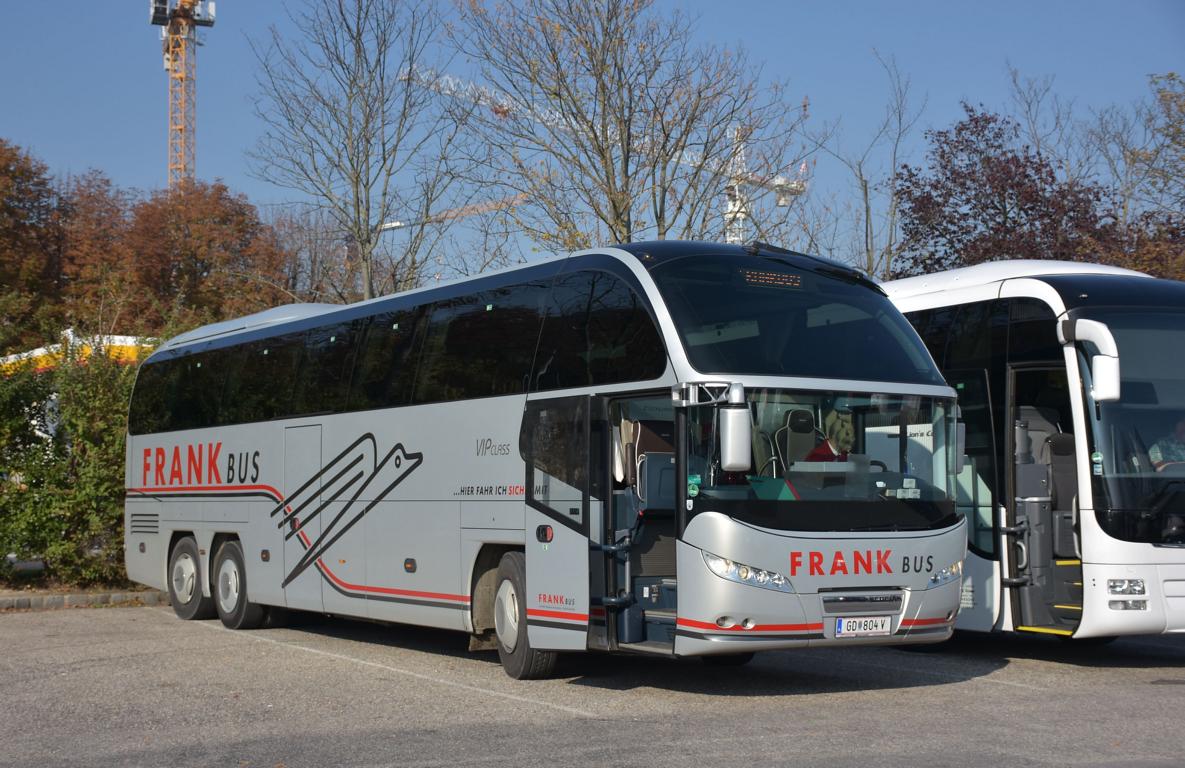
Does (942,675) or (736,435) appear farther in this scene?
(942,675)

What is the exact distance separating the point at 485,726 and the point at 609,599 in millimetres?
1755

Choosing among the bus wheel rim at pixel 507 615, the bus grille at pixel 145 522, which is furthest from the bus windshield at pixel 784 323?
the bus grille at pixel 145 522

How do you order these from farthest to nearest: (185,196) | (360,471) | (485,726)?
(185,196)
(360,471)
(485,726)

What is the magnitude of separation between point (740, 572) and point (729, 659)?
324cm

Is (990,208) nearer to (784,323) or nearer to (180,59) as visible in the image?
(784,323)

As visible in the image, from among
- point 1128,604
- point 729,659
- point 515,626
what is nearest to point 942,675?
point 1128,604

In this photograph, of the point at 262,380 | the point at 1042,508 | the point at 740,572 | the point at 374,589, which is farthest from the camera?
the point at 262,380

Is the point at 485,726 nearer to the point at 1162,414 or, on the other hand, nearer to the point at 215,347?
the point at 1162,414

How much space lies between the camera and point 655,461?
1130cm

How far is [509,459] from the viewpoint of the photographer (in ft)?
40.4

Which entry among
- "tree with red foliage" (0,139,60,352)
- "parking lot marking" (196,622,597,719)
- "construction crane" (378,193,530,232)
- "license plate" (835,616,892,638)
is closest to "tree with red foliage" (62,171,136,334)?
"tree with red foliage" (0,139,60,352)

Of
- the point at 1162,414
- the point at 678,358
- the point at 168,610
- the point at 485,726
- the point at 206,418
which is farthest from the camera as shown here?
the point at 168,610

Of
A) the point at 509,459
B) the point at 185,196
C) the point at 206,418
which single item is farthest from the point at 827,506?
the point at 185,196

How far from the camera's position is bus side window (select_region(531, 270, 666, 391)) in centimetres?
1100
